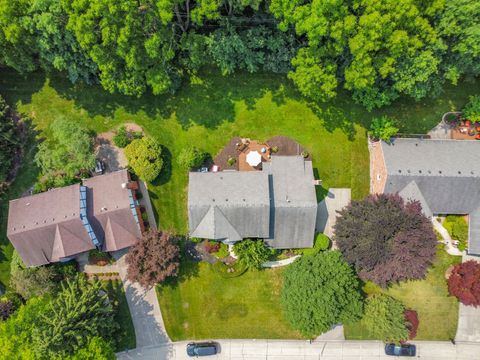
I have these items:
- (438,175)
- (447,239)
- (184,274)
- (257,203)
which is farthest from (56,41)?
(447,239)

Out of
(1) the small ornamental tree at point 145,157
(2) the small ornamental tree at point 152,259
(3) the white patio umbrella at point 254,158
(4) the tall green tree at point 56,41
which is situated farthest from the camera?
(3) the white patio umbrella at point 254,158

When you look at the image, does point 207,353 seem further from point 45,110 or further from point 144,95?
point 45,110

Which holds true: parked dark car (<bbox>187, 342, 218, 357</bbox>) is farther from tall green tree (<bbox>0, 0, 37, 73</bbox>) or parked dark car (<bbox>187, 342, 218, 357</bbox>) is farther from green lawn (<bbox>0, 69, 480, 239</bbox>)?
tall green tree (<bbox>0, 0, 37, 73</bbox>)

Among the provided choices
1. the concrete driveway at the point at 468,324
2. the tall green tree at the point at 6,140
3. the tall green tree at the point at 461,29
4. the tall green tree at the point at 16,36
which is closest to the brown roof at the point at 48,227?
the tall green tree at the point at 6,140

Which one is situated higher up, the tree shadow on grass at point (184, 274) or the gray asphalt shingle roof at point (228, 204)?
the gray asphalt shingle roof at point (228, 204)

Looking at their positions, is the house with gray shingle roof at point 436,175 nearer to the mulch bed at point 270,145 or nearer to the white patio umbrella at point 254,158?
the mulch bed at point 270,145

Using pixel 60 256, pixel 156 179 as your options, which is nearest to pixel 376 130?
pixel 156 179
